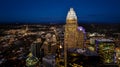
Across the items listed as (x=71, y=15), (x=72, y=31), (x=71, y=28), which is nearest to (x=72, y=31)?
(x=72, y=31)

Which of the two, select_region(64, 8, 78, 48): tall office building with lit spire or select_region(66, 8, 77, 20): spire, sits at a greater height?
select_region(66, 8, 77, 20): spire

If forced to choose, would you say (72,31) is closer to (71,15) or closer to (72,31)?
(72,31)

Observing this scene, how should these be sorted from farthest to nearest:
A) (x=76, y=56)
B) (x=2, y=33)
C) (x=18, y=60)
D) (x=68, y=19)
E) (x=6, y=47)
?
(x=2, y=33), (x=6, y=47), (x=18, y=60), (x=68, y=19), (x=76, y=56)

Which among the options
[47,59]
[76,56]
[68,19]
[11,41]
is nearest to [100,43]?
[68,19]

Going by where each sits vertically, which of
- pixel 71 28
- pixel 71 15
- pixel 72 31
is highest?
pixel 71 15

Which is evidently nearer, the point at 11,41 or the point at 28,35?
the point at 11,41

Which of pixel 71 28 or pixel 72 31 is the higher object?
pixel 71 28

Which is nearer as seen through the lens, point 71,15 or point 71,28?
point 71,15

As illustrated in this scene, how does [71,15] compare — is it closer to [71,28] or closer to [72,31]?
[71,28]

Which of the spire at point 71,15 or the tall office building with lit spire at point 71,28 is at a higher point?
the spire at point 71,15

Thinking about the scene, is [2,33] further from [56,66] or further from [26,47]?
[56,66]

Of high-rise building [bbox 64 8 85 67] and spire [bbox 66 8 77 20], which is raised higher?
spire [bbox 66 8 77 20]
